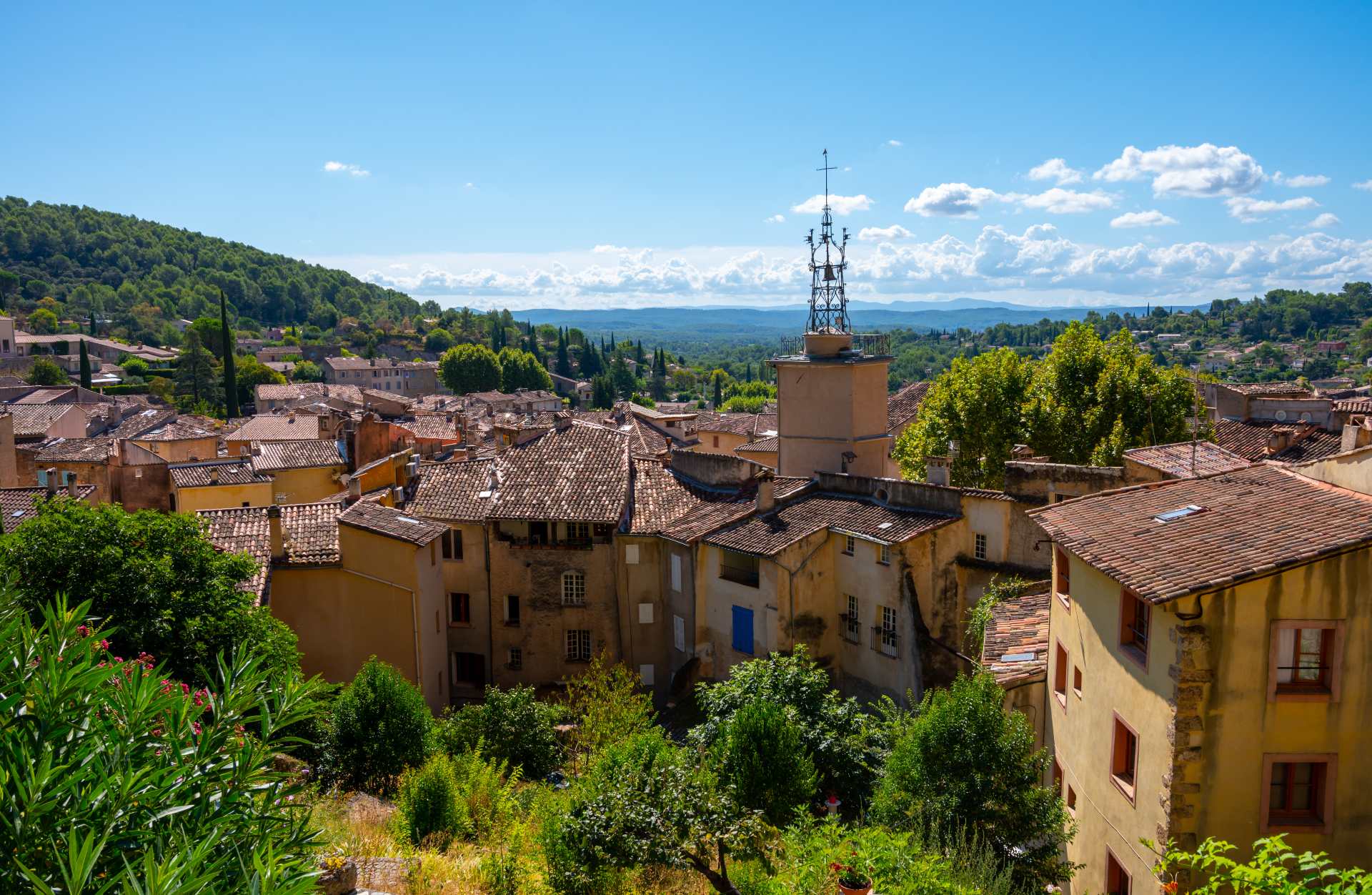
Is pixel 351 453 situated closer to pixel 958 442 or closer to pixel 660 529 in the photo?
pixel 660 529

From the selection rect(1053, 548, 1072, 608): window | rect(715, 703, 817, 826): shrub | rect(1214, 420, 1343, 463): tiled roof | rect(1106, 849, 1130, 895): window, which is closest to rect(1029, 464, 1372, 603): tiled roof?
rect(1053, 548, 1072, 608): window

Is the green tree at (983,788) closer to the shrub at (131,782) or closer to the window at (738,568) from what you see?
the shrub at (131,782)

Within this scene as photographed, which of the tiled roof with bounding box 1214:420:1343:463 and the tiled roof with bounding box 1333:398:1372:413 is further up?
the tiled roof with bounding box 1333:398:1372:413

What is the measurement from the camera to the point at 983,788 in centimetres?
1630

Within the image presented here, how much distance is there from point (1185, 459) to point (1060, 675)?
10105mm

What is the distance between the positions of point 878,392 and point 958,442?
202 inches

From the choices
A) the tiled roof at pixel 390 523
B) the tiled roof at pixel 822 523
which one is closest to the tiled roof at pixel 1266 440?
the tiled roof at pixel 822 523

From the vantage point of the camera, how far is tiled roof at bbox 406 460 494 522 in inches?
1383

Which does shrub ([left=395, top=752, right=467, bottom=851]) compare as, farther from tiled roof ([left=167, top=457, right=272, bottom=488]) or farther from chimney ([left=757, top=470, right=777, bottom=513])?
tiled roof ([left=167, top=457, right=272, bottom=488])

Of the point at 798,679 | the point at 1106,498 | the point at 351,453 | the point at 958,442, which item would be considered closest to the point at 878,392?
the point at 958,442

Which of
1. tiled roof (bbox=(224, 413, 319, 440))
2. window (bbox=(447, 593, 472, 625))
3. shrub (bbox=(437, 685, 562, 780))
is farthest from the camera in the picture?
tiled roof (bbox=(224, 413, 319, 440))

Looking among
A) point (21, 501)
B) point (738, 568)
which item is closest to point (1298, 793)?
point (738, 568)

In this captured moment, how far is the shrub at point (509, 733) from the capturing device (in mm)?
26109

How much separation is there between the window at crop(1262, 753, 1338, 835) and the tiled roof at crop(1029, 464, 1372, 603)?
289cm
